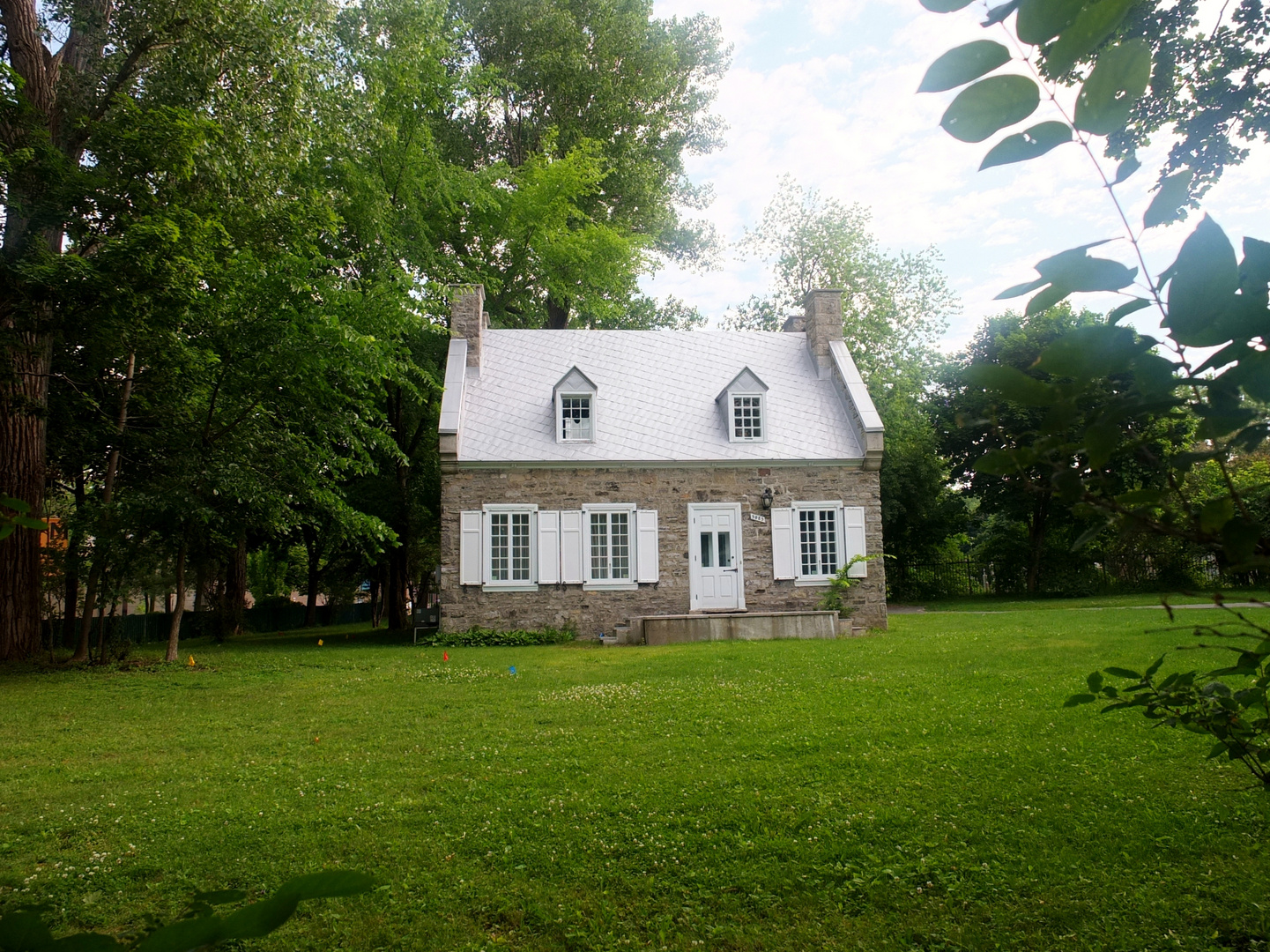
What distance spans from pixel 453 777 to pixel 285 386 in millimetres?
10119

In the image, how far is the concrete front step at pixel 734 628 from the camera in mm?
15875

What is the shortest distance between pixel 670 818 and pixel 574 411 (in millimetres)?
13793

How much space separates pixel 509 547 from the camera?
17.3m

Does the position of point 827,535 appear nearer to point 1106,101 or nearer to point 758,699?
point 758,699

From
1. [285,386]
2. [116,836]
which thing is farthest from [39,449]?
[116,836]

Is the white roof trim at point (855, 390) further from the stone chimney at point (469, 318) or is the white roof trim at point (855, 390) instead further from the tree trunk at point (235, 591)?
the tree trunk at point (235, 591)

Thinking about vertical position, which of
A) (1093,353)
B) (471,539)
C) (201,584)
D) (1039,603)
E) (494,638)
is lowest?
(494,638)

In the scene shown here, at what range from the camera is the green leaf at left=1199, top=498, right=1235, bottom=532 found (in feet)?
3.92

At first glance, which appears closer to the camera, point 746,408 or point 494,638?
point 494,638

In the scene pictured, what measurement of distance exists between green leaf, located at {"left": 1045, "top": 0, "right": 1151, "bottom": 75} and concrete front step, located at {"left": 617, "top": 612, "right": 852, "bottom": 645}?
15.0 m

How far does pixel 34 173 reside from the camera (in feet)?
38.9

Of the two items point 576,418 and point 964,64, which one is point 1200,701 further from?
point 576,418

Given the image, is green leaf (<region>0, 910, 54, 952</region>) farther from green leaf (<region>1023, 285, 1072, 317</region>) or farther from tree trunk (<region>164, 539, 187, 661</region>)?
tree trunk (<region>164, 539, 187, 661</region>)

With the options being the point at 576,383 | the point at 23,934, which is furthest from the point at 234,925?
the point at 576,383
